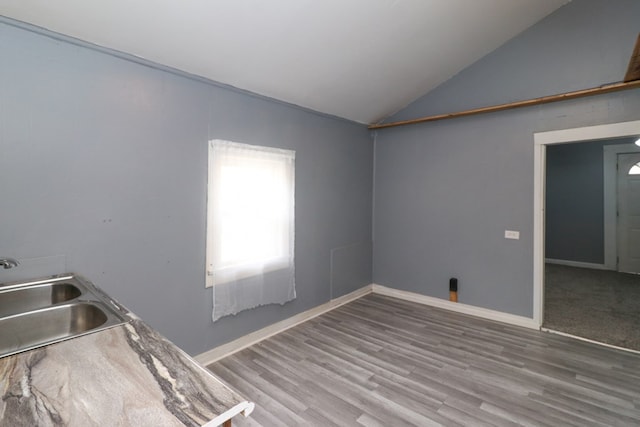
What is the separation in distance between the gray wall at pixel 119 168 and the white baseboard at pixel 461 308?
6.25 feet

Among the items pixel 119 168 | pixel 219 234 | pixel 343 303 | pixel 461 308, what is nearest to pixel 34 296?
pixel 119 168

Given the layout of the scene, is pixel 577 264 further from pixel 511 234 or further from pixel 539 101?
pixel 539 101

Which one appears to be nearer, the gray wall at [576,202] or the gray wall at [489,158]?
the gray wall at [489,158]

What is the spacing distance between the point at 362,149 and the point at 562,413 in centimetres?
344

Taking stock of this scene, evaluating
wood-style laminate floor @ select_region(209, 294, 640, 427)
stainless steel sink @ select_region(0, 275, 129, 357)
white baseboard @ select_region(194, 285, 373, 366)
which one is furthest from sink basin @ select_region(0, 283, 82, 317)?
wood-style laminate floor @ select_region(209, 294, 640, 427)

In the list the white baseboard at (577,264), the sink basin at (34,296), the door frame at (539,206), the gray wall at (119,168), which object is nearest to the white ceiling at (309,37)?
the gray wall at (119,168)

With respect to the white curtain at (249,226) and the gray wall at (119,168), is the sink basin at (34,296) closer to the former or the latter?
the gray wall at (119,168)

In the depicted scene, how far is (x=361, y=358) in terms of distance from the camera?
9.07ft

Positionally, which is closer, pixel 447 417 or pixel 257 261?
pixel 447 417

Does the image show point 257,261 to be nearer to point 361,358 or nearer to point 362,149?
point 361,358

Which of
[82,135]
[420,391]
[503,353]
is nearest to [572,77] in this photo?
[503,353]

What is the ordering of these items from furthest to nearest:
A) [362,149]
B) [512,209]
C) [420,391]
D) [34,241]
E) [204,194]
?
[362,149] → [512,209] → [204,194] → [420,391] → [34,241]

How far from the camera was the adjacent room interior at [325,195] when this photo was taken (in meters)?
1.89

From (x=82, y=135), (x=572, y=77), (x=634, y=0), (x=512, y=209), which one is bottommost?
(x=512, y=209)
